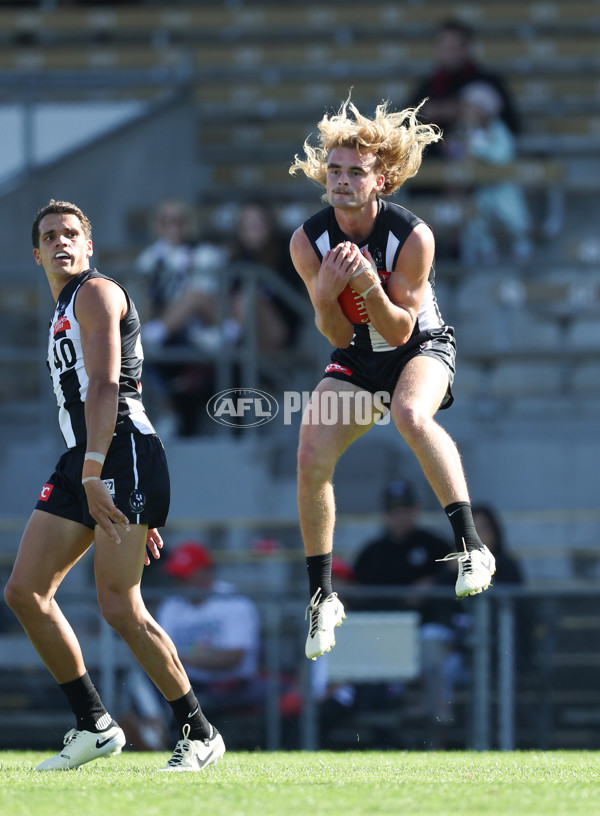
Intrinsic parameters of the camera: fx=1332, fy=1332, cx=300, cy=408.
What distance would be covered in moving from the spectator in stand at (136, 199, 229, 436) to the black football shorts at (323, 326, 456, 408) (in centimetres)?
423

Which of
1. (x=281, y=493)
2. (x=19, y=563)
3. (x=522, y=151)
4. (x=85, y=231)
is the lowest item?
(x=19, y=563)

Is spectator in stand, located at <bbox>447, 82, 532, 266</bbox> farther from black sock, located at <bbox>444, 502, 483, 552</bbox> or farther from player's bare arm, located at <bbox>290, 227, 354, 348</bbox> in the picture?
black sock, located at <bbox>444, 502, 483, 552</bbox>

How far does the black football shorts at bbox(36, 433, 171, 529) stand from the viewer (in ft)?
17.6

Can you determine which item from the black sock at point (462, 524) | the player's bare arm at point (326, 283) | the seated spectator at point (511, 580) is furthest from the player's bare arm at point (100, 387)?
the seated spectator at point (511, 580)

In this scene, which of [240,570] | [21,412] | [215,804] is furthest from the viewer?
[21,412]

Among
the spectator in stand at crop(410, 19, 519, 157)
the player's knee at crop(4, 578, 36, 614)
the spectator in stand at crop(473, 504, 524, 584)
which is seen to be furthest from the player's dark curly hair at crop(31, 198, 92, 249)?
the spectator in stand at crop(410, 19, 519, 157)

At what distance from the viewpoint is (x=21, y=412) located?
442 inches

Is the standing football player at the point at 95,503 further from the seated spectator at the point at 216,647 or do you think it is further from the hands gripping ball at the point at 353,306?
the seated spectator at the point at 216,647

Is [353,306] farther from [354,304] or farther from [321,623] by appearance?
[321,623]

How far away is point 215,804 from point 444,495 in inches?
70.8

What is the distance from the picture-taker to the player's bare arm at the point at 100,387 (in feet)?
17.2

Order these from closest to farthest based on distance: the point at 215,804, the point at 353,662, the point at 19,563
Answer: the point at 215,804 → the point at 19,563 → the point at 353,662

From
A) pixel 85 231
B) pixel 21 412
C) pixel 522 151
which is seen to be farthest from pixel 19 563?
pixel 522 151

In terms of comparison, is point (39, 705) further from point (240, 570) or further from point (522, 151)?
point (522, 151)
